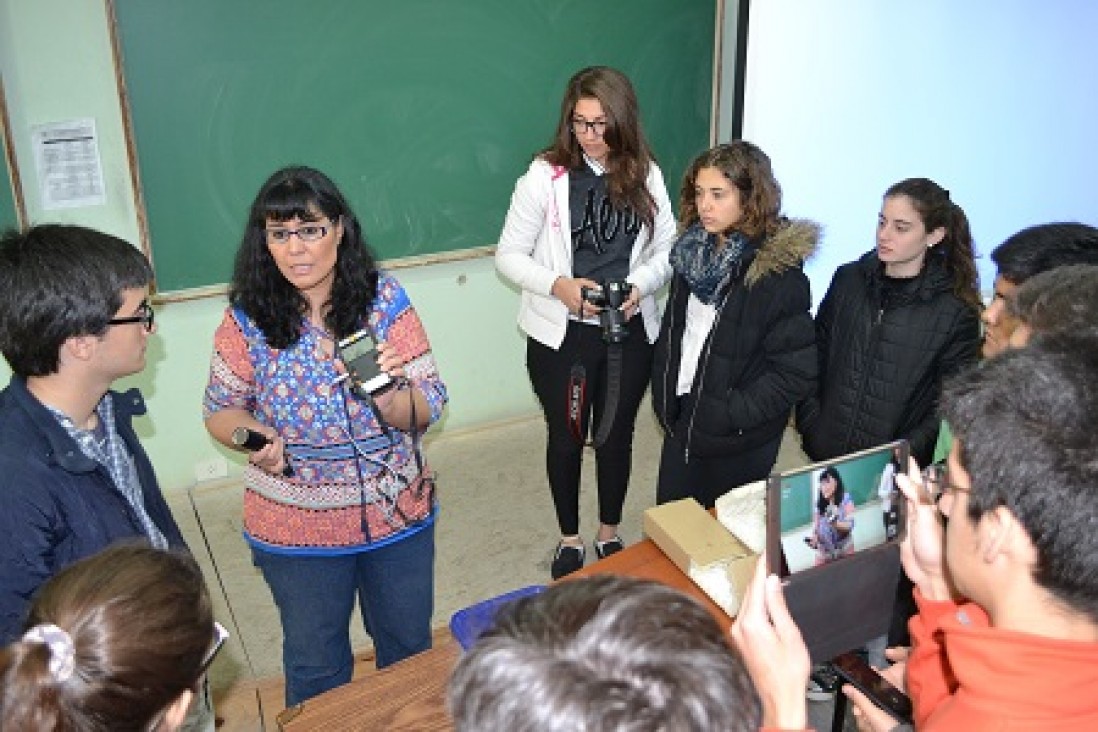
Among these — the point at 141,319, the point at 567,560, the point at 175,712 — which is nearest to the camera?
the point at 175,712

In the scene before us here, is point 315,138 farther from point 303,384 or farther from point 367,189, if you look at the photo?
point 303,384

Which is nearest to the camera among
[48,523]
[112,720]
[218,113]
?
[112,720]

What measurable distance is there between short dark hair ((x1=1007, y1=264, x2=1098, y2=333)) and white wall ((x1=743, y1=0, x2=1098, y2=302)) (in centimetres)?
189

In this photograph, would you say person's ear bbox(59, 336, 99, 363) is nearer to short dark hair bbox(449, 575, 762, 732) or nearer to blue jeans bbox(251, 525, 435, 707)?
blue jeans bbox(251, 525, 435, 707)

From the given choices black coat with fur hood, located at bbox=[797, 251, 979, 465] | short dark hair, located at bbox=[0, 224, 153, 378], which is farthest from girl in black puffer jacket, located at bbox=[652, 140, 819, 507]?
short dark hair, located at bbox=[0, 224, 153, 378]

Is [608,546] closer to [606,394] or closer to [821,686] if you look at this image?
[606,394]

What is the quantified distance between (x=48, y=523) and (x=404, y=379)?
73cm

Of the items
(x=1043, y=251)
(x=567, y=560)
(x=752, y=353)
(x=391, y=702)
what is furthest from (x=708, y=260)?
(x=391, y=702)

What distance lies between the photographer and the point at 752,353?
252 centimetres

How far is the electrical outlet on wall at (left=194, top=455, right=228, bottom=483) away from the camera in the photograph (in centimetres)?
360

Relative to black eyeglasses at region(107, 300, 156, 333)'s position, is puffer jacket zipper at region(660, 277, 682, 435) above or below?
below

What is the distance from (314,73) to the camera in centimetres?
322

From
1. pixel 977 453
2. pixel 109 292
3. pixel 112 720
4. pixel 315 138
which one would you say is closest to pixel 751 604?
pixel 977 453

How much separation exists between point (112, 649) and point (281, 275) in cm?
104
